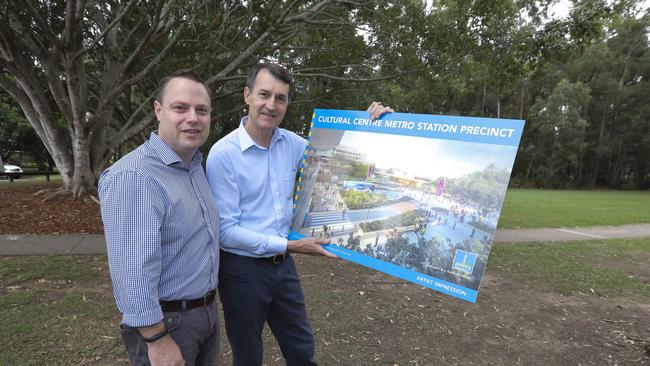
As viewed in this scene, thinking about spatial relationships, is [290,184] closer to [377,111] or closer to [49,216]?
[377,111]

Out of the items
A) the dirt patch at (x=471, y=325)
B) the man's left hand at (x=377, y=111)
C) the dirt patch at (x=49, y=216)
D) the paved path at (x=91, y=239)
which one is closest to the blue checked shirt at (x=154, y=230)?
the man's left hand at (x=377, y=111)

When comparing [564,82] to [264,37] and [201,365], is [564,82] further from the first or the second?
[201,365]

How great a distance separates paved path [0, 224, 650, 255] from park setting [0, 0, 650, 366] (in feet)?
0.18

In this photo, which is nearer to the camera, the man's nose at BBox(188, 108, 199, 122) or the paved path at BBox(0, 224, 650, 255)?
the man's nose at BBox(188, 108, 199, 122)

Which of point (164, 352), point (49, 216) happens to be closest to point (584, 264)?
point (164, 352)

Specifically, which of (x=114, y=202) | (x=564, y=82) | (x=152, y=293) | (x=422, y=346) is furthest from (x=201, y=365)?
(x=564, y=82)

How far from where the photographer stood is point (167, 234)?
1.66 metres

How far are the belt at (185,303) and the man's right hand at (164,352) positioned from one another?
5.1 inches

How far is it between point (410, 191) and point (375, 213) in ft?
0.86

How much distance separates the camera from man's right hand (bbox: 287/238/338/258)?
221cm

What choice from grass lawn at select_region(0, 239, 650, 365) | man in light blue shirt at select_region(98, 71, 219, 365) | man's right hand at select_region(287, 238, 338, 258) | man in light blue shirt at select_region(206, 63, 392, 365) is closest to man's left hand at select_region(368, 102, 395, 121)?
man in light blue shirt at select_region(206, 63, 392, 365)

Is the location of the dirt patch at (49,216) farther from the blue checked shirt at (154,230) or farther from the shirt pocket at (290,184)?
the blue checked shirt at (154,230)

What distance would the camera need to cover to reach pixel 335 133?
98.4 inches

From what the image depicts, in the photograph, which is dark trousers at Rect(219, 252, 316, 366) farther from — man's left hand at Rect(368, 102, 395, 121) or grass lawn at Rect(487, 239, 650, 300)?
grass lawn at Rect(487, 239, 650, 300)
